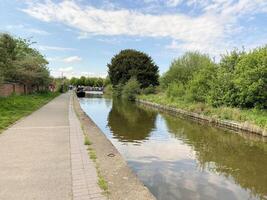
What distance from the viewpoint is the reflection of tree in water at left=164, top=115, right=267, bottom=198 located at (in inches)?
345

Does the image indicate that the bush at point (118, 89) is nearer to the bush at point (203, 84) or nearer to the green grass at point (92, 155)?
the bush at point (203, 84)

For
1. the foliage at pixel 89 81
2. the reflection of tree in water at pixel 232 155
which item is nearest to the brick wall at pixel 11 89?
the reflection of tree in water at pixel 232 155

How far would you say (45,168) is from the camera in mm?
7016

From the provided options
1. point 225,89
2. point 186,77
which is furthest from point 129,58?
point 225,89

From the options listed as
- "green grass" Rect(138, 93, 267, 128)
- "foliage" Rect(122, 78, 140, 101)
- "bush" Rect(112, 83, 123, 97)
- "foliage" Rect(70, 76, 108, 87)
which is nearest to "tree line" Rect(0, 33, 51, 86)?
"foliage" Rect(122, 78, 140, 101)

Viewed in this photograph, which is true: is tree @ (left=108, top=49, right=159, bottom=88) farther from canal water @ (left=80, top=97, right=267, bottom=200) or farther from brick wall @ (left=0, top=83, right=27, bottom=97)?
canal water @ (left=80, top=97, right=267, bottom=200)

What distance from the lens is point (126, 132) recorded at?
16656 millimetres

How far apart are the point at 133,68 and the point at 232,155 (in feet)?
164

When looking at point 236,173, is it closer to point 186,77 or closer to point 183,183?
point 183,183

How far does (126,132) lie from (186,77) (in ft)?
88.5

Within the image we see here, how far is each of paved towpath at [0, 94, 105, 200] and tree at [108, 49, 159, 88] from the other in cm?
4843

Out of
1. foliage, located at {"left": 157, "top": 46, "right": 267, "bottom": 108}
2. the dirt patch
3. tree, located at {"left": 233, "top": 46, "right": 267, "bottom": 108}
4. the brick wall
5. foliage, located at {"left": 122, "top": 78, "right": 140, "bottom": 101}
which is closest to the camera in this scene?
the dirt patch

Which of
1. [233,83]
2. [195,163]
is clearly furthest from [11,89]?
[195,163]

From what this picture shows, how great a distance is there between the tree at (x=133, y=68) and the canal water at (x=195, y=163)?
4273cm
